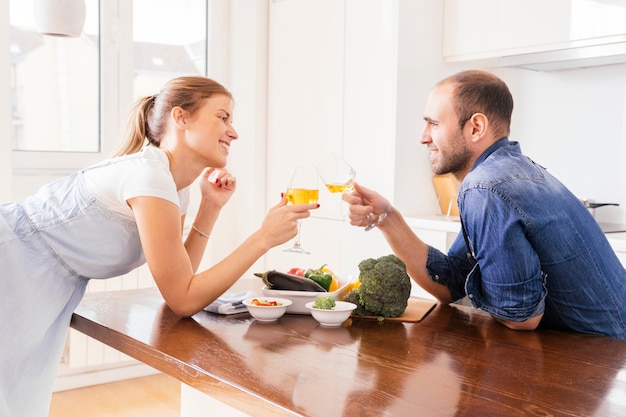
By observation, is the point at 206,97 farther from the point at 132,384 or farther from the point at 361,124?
the point at 132,384

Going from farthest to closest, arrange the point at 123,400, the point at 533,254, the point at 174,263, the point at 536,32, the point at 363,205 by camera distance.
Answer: the point at 123,400
the point at 536,32
the point at 363,205
the point at 174,263
the point at 533,254

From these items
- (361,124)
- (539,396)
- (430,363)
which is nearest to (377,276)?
(430,363)

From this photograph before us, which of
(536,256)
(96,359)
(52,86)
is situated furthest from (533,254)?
(52,86)

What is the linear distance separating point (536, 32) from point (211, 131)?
1.89 metres

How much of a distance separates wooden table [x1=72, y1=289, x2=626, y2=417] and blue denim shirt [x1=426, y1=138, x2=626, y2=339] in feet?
0.23

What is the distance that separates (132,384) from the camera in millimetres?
4145

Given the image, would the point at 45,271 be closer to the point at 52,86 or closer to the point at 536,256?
the point at 536,256

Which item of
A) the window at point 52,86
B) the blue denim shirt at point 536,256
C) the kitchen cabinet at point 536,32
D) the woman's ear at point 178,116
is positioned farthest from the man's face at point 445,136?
the window at point 52,86

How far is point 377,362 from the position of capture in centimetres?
141

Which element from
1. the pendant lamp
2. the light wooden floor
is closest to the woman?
the pendant lamp

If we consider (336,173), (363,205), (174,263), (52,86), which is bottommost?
(174,263)

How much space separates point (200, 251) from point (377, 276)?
2.44ft

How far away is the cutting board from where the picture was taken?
1785 mm

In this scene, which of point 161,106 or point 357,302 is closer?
point 357,302
